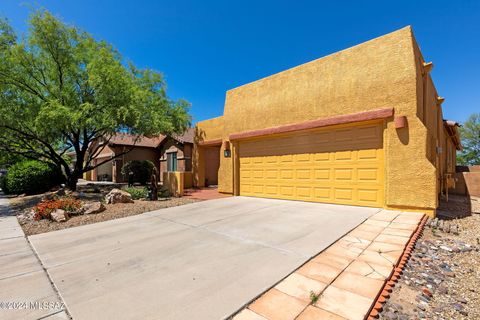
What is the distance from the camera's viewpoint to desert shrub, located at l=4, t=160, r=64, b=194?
515 inches

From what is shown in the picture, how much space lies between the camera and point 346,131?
746cm

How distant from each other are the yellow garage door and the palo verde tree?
18.3 feet

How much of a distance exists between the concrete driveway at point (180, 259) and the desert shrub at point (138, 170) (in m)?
11.5

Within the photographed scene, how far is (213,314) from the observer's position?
2.25 metres

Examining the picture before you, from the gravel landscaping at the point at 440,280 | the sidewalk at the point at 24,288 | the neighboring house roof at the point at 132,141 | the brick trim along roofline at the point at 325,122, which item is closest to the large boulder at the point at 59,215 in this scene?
the sidewalk at the point at 24,288

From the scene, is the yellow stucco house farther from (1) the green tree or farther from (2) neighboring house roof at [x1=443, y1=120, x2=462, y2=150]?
(1) the green tree

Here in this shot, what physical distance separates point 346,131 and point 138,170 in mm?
15147

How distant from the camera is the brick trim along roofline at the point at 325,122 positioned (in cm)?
657

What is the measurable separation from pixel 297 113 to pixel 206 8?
20.9 feet

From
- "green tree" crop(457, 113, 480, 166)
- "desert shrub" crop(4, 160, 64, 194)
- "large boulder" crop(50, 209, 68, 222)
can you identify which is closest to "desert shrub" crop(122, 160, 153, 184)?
"desert shrub" crop(4, 160, 64, 194)

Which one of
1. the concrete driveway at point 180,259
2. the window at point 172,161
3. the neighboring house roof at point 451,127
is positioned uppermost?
the neighboring house roof at point 451,127

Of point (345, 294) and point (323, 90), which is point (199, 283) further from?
point (323, 90)

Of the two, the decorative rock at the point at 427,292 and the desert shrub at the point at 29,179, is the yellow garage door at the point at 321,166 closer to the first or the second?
the decorative rock at the point at 427,292

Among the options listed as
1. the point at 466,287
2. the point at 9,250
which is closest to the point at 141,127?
the point at 9,250
